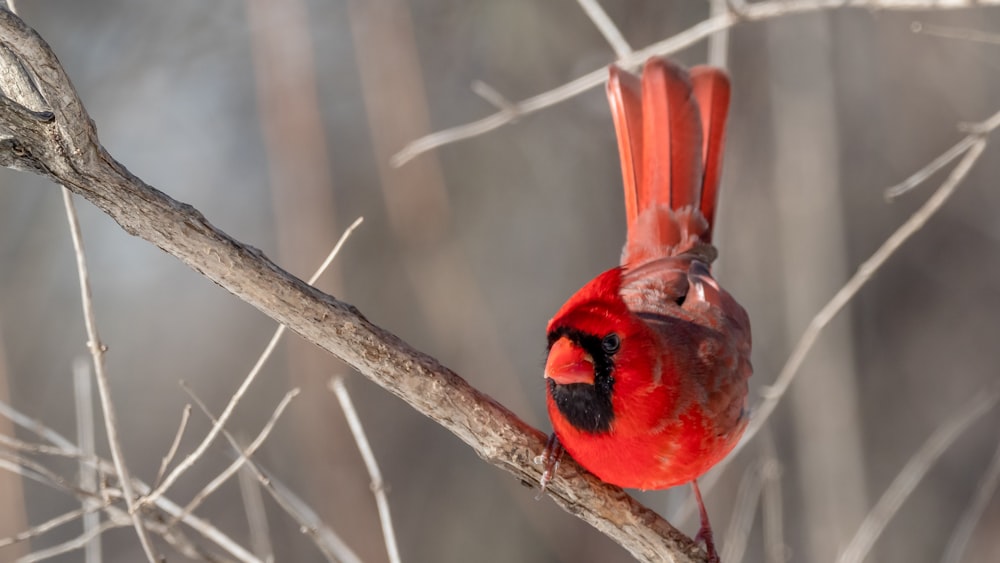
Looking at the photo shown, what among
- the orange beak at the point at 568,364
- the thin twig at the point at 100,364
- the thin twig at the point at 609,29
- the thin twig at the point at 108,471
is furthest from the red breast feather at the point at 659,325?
the thin twig at the point at 100,364

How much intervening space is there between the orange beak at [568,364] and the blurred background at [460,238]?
2351 millimetres

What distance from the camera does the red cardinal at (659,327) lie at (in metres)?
1.90

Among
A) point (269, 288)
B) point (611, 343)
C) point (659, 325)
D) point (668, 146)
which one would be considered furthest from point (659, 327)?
point (269, 288)

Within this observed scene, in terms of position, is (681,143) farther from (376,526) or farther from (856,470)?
(376,526)

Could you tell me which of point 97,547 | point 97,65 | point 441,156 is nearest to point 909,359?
point 441,156

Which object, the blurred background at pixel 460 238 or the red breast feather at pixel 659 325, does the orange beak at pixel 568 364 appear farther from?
the blurred background at pixel 460 238

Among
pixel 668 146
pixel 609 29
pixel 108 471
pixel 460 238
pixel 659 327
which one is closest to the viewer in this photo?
pixel 108 471

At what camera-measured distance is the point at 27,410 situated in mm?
4215

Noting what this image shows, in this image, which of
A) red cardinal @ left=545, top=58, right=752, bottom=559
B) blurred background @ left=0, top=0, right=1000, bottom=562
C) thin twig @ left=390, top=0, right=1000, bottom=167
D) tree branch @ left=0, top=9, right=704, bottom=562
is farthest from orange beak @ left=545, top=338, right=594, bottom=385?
blurred background @ left=0, top=0, right=1000, bottom=562

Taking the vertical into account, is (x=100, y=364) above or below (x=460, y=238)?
below

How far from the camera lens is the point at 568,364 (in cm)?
184

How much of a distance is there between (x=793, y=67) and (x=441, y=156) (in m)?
1.70

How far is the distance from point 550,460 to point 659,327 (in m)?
0.42

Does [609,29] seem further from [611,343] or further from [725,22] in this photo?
[611,343]
